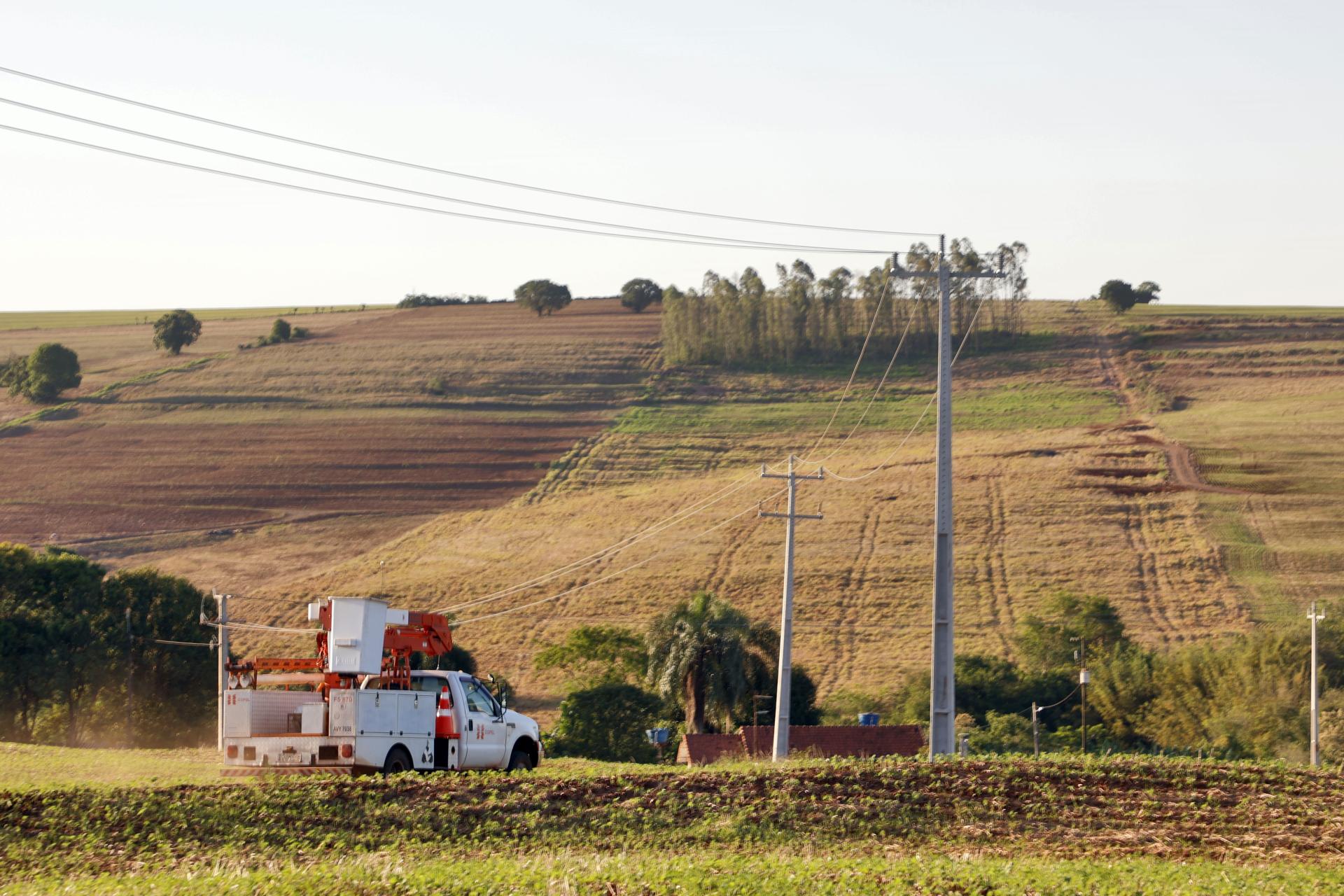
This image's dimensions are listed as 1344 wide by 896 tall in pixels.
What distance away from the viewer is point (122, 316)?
635 ft

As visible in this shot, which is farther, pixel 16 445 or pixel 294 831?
pixel 16 445

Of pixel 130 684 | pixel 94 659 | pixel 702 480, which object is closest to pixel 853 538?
pixel 702 480

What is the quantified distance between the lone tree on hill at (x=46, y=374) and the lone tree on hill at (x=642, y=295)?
65.0 metres

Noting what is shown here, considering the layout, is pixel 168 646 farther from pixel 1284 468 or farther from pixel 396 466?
pixel 1284 468

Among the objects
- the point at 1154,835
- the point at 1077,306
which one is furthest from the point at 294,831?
the point at 1077,306

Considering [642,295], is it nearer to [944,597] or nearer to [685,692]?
[685,692]

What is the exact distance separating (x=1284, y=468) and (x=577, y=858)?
92.4 m

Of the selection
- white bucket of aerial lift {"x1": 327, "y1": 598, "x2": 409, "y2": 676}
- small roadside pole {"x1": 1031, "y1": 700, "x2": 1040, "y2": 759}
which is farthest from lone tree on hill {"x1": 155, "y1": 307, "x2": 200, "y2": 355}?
white bucket of aerial lift {"x1": 327, "y1": 598, "x2": 409, "y2": 676}

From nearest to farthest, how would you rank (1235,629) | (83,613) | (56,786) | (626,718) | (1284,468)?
(56,786)
(626,718)
(83,613)
(1235,629)
(1284,468)

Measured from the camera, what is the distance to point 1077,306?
163000 millimetres

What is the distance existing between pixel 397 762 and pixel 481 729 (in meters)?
1.83

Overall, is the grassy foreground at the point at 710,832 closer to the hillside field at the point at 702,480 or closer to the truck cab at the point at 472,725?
the truck cab at the point at 472,725

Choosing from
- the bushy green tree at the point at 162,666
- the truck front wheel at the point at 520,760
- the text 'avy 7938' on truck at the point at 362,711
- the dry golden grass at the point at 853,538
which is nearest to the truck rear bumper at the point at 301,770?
the text 'avy 7938' on truck at the point at 362,711

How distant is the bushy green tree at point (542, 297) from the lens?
16825 cm
